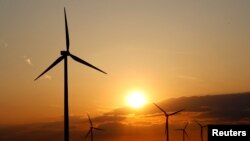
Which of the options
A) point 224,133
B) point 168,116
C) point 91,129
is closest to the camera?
point 224,133

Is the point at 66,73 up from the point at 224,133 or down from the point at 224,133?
up

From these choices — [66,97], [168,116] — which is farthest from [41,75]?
[168,116]

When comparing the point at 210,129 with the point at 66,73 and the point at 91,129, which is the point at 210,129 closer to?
the point at 66,73

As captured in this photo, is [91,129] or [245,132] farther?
[91,129]

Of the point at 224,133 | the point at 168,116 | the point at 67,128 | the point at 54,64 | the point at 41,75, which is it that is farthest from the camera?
the point at 168,116

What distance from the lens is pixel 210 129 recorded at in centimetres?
10719

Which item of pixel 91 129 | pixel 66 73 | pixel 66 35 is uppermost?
pixel 66 35

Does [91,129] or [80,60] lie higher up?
[80,60]

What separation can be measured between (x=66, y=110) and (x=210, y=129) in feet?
130

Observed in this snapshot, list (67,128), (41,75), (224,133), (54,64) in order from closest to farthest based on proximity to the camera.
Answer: (67,128), (41,75), (54,64), (224,133)

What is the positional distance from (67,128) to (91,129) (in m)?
114

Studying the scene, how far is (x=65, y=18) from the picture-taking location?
307ft

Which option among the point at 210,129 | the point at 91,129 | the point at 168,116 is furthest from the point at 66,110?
the point at 91,129

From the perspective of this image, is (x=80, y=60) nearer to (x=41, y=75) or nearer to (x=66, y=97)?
(x=41, y=75)
